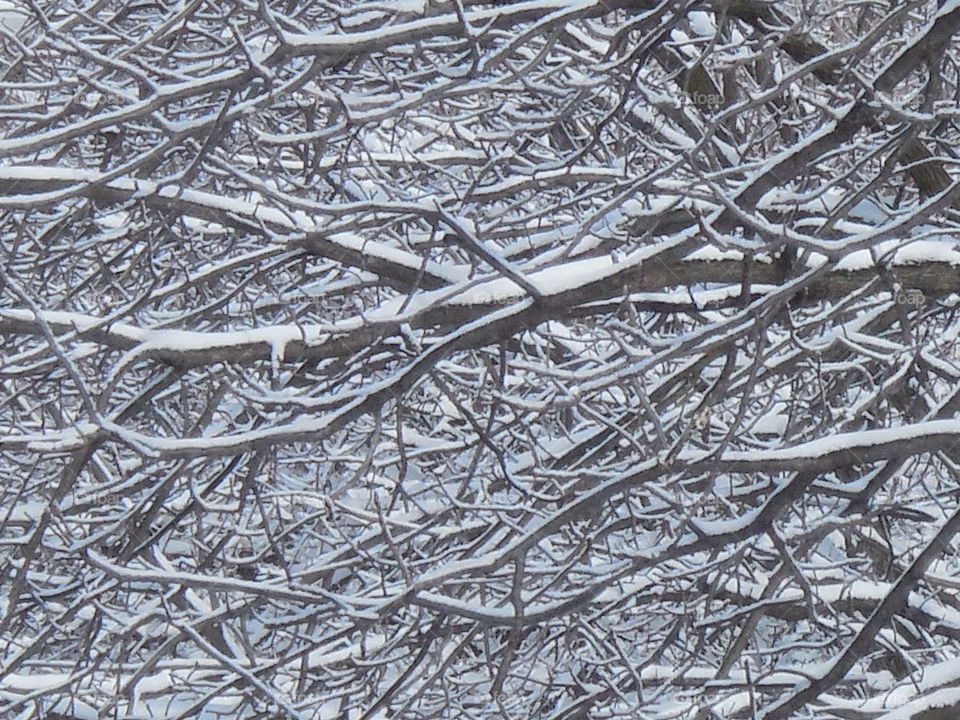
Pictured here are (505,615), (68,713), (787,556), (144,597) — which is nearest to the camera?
(505,615)

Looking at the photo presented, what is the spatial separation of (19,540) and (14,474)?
1.30 m

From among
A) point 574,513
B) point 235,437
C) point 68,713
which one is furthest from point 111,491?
point 574,513

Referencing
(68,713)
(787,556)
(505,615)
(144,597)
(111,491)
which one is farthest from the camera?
(144,597)

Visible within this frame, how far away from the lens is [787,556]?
4.19 m

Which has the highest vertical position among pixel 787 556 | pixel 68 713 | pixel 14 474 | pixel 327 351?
pixel 14 474

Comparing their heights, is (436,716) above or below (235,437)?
below

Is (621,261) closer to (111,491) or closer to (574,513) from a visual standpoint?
(574,513)

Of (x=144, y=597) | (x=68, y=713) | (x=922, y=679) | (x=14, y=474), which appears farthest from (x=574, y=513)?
(x=144, y=597)

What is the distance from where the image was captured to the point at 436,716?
4.72 m

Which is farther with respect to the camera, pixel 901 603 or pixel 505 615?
pixel 901 603

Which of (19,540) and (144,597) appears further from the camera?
(144,597)

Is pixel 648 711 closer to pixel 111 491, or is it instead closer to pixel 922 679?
pixel 922 679

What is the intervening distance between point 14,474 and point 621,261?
283 centimetres

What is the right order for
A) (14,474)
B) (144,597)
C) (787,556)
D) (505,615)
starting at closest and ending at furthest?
(505,615) → (787,556) → (14,474) → (144,597)
